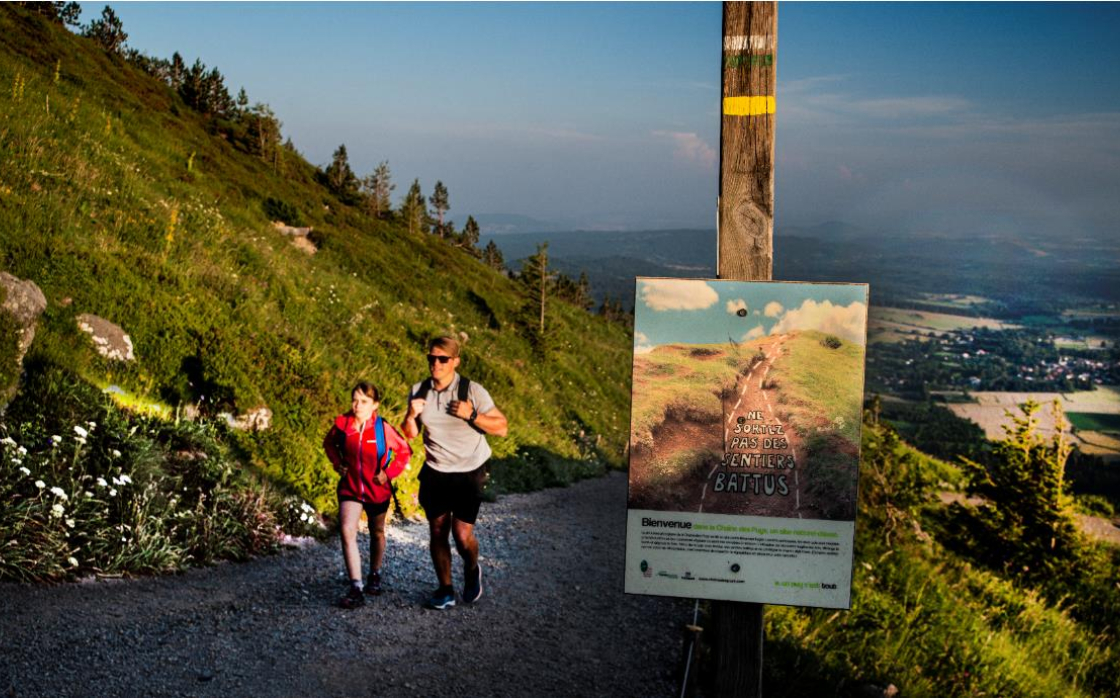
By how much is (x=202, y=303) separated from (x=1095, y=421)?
135 metres

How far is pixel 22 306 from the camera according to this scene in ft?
26.4

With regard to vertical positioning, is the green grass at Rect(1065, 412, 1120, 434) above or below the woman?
below

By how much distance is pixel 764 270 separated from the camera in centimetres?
363

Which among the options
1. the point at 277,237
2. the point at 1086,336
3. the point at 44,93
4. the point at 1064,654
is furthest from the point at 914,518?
the point at 1086,336

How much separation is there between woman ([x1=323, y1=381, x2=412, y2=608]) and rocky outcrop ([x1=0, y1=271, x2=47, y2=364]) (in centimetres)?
349

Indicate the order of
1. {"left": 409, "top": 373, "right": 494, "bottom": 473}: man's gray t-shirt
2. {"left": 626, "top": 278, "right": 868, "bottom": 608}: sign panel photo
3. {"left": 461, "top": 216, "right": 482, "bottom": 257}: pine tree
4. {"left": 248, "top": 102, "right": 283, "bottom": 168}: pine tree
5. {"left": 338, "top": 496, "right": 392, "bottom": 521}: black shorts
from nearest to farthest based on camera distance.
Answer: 1. {"left": 626, "top": 278, "right": 868, "bottom": 608}: sign panel photo
2. {"left": 409, "top": 373, "right": 494, "bottom": 473}: man's gray t-shirt
3. {"left": 338, "top": 496, "right": 392, "bottom": 521}: black shorts
4. {"left": 248, "top": 102, "right": 283, "bottom": 168}: pine tree
5. {"left": 461, "top": 216, "right": 482, "bottom": 257}: pine tree

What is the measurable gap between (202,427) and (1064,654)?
1225 cm

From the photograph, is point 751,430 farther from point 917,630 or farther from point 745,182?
point 917,630

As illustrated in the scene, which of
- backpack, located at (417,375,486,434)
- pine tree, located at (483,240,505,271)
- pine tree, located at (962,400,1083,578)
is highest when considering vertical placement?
pine tree, located at (483,240,505,271)

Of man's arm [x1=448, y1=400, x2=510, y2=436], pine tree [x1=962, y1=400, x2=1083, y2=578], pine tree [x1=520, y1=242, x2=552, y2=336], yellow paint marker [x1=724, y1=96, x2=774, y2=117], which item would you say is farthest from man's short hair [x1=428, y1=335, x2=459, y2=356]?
pine tree [x1=520, y1=242, x2=552, y2=336]

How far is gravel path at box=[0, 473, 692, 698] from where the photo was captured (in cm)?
513

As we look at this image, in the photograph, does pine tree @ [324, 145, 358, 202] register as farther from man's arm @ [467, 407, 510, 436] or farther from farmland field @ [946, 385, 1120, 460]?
farmland field @ [946, 385, 1120, 460]

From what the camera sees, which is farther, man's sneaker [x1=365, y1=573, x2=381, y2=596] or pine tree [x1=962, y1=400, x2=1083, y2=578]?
pine tree [x1=962, y1=400, x2=1083, y2=578]

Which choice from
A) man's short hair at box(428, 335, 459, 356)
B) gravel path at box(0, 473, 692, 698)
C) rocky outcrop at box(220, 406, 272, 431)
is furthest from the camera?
rocky outcrop at box(220, 406, 272, 431)
